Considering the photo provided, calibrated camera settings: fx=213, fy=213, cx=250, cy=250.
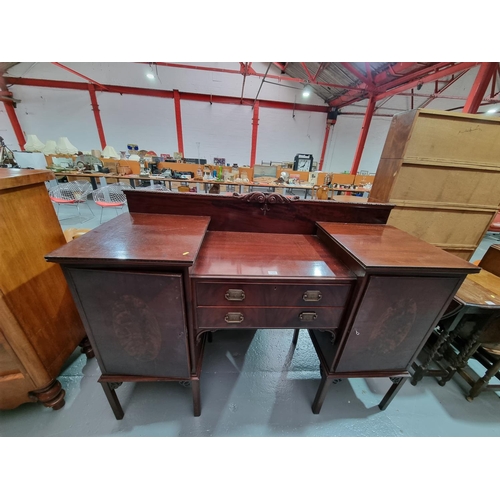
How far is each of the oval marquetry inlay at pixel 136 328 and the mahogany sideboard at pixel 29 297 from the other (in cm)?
52

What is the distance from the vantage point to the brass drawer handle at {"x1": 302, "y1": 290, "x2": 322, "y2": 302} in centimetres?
98

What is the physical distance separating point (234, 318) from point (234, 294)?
0.44ft

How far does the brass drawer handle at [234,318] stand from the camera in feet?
3.27

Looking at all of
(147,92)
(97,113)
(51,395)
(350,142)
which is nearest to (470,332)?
(51,395)

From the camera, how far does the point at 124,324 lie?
947mm

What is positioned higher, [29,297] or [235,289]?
[235,289]

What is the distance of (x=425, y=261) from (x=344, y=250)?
33cm

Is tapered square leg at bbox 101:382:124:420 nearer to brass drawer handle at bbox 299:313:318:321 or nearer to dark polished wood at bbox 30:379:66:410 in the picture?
dark polished wood at bbox 30:379:66:410

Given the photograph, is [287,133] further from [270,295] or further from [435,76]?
[270,295]

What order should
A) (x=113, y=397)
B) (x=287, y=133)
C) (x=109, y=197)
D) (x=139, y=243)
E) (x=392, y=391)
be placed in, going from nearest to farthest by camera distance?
(x=139, y=243), (x=113, y=397), (x=392, y=391), (x=109, y=197), (x=287, y=133)

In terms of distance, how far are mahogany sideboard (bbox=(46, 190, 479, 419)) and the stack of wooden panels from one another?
1.95ft

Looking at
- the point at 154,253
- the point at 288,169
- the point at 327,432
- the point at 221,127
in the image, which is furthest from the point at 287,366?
the point at 221,127

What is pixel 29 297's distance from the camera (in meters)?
1.07

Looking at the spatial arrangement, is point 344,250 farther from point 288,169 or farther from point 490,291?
point 288,169
